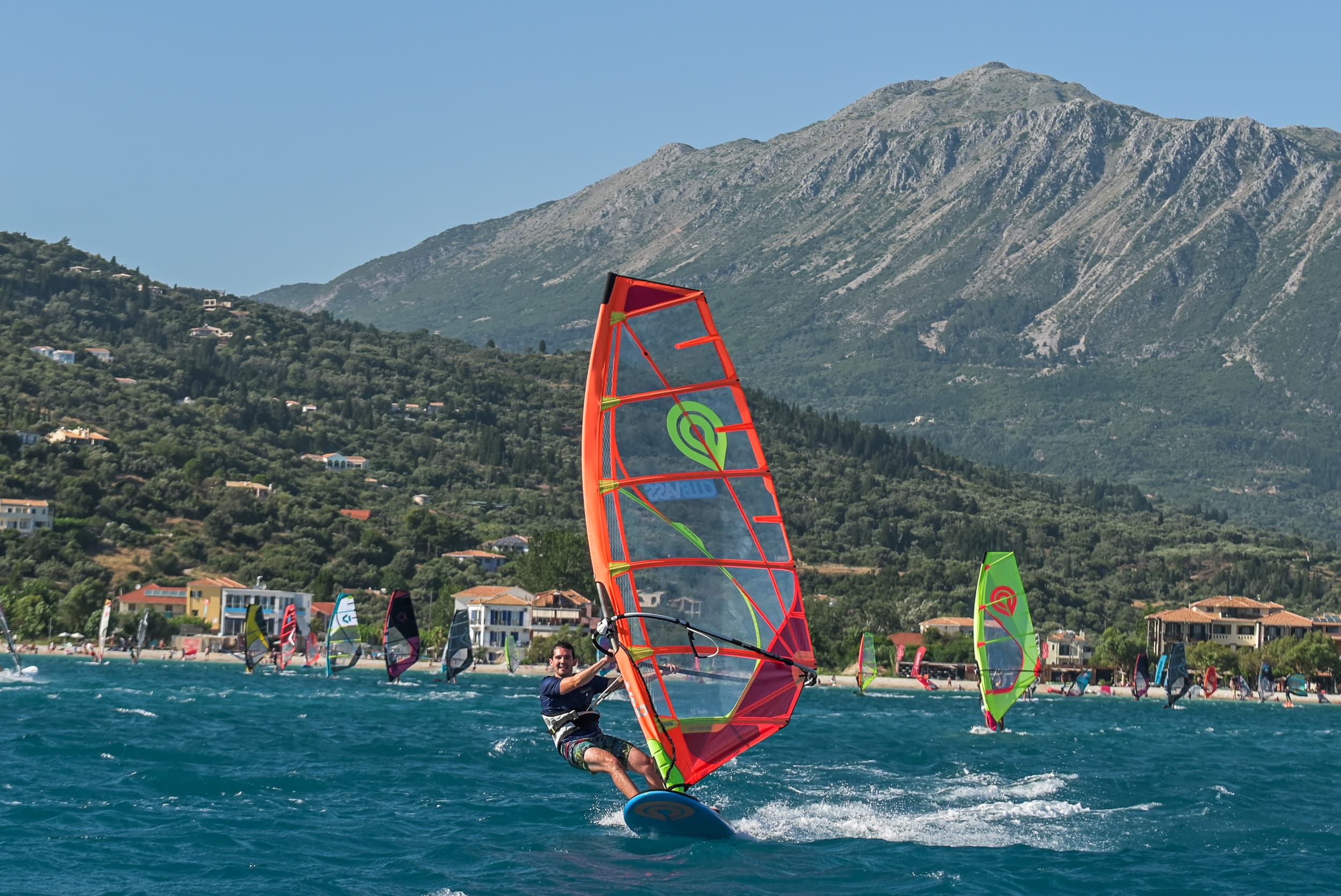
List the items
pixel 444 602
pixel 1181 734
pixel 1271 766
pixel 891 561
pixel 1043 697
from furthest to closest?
pixel 891 561 < pixel 444 602 < pixel 1043 697 < pixel 1181 734 < pixel 1271 766

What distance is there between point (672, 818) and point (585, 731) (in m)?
1.35

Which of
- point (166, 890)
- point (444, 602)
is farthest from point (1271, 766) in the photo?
point (444, 602)

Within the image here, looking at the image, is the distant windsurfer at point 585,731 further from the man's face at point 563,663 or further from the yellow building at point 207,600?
the yellow building at point 207,600

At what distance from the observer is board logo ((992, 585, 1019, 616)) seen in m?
47.7

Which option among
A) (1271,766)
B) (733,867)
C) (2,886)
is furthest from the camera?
(1271,766)

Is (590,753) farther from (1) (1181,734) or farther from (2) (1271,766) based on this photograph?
(1) (1181,734)

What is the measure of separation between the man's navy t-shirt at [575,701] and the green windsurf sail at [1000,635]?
1131 inches

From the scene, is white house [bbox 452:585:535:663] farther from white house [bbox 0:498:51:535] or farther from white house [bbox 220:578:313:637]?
white house [bbox 0:498:51:535]

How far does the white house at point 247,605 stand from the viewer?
11219 centimetres

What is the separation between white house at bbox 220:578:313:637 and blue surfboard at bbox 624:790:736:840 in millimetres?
95064

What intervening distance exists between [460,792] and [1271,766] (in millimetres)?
20523

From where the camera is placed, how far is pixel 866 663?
313 feet

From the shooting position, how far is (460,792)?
983 inches

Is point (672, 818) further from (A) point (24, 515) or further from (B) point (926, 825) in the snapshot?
(A) point (24, 515)
